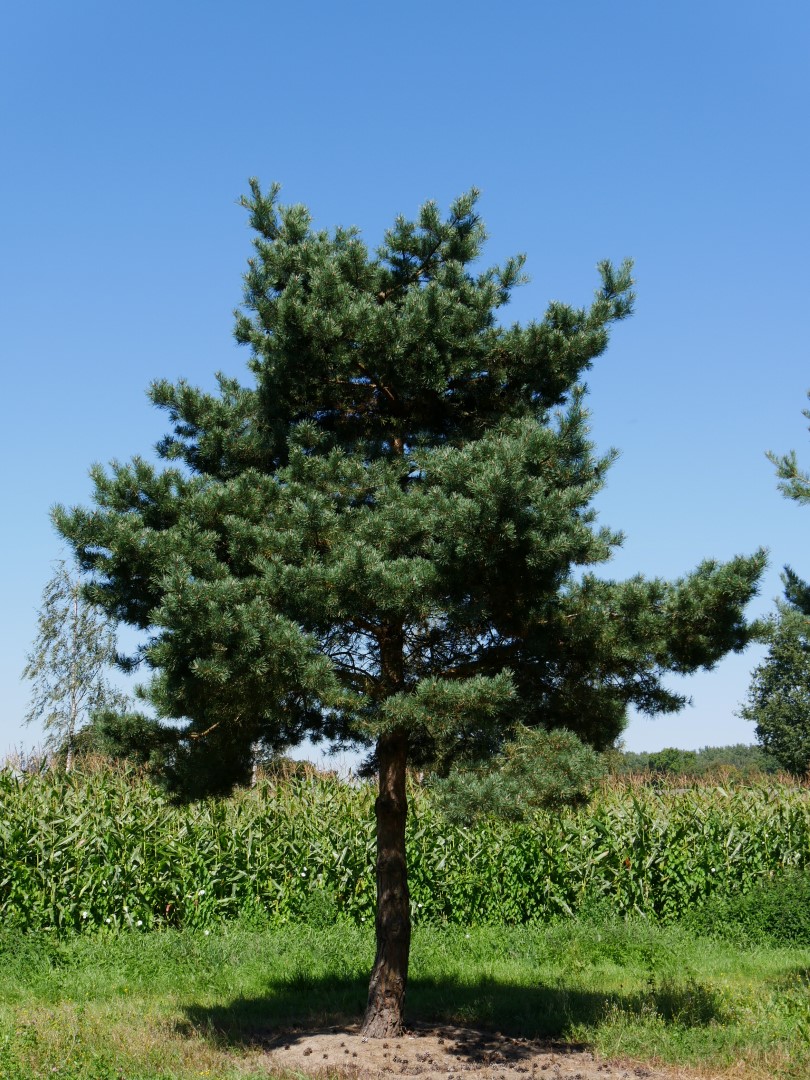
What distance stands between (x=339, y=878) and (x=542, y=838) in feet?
9.76

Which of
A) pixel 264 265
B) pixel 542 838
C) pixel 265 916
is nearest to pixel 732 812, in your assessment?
pixel 542 838

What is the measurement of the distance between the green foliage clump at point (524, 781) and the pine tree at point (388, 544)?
14.9 inches

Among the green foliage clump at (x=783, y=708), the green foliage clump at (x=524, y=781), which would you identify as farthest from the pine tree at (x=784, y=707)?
the green foliage clump at (x=524, y=781)

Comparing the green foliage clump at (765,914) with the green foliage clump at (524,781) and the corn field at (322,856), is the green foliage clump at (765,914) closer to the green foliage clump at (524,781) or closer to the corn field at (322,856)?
the corn field at (322,856)

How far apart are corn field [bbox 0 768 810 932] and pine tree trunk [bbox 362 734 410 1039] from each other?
4648mm

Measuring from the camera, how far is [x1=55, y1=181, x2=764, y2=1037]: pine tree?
682cm

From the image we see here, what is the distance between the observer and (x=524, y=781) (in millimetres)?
6621

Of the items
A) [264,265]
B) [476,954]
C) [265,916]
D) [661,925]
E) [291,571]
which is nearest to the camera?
[291,571]

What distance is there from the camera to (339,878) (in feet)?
42.4

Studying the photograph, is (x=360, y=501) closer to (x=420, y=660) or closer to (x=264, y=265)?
(x=420, y=660)

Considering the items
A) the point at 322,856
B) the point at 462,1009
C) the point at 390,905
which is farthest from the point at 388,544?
the point at 322,856

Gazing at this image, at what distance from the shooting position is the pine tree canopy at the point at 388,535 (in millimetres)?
6812

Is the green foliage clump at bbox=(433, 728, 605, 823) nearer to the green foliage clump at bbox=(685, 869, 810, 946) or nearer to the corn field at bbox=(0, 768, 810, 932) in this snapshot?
the corn field at bbox=(0, 768, 810, 932)

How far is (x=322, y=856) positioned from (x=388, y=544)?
283 inches
